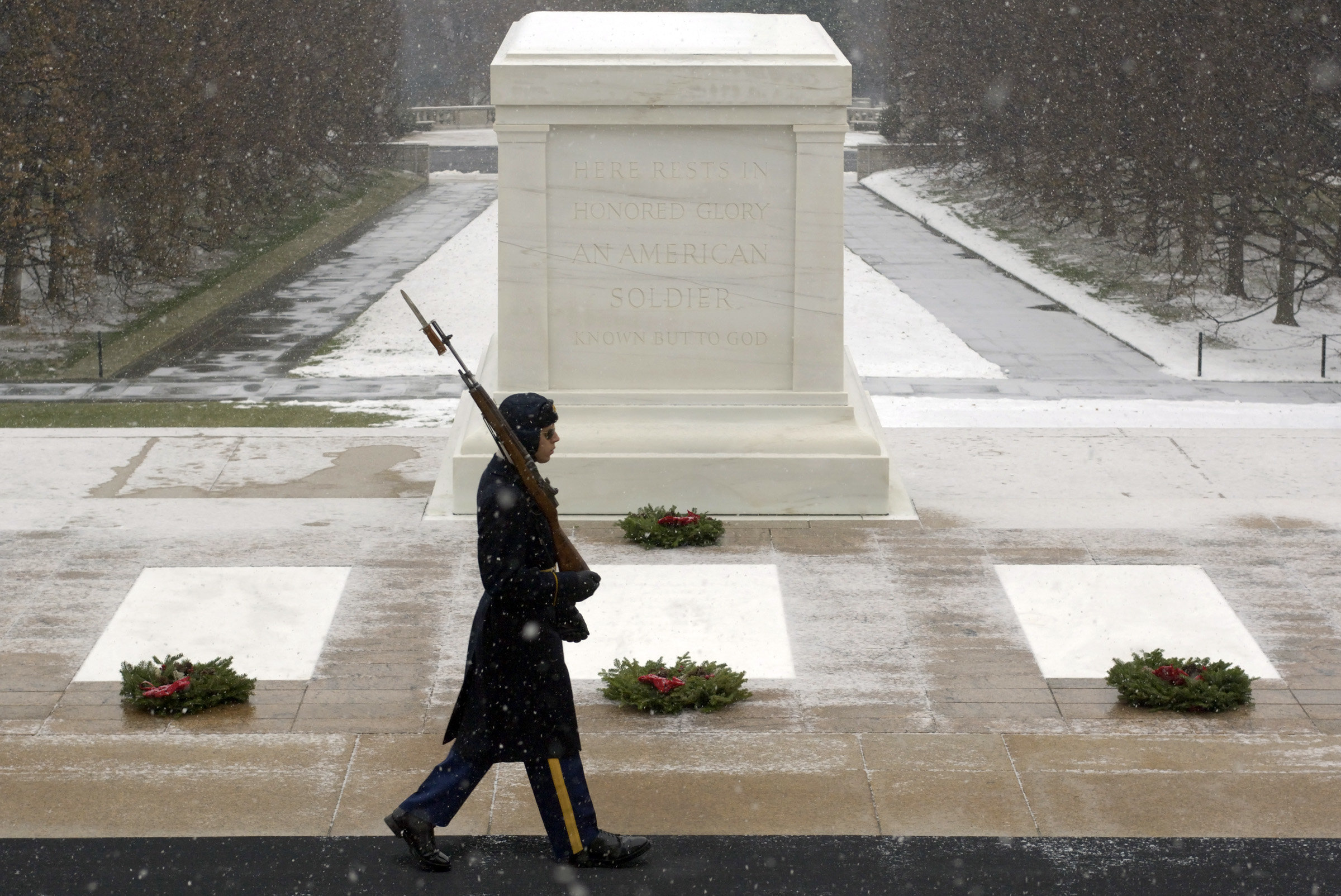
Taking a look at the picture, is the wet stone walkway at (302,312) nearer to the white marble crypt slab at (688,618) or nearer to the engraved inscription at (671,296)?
the engraved inscription at (671,296)

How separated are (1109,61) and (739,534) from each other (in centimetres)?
2220

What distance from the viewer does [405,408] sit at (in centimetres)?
1747

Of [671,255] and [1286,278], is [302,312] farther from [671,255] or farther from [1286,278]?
[671,255]

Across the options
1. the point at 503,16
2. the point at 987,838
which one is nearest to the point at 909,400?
the point at 987,838

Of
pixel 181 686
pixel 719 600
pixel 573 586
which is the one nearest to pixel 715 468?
pixel 719 600

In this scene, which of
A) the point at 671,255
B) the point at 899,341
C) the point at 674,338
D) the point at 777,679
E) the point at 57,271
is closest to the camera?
the point at 777,679

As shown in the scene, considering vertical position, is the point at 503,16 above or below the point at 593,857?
above

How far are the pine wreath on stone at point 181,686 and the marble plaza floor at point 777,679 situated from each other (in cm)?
9

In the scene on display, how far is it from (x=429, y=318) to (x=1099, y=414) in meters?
12.2

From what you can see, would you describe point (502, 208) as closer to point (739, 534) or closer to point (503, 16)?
point (739, 534)

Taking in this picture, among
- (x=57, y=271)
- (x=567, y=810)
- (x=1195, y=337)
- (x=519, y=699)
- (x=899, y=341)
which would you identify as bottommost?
(x=1195, y=337)

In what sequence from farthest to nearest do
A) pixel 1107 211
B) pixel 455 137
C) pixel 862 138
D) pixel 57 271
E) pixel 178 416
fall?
pixel 455 137
pixel 862 138
pixel 1107 211
pixel 57 271
pixel 178 416

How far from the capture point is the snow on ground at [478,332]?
68.4 ft

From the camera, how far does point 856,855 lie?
588 centimetres
